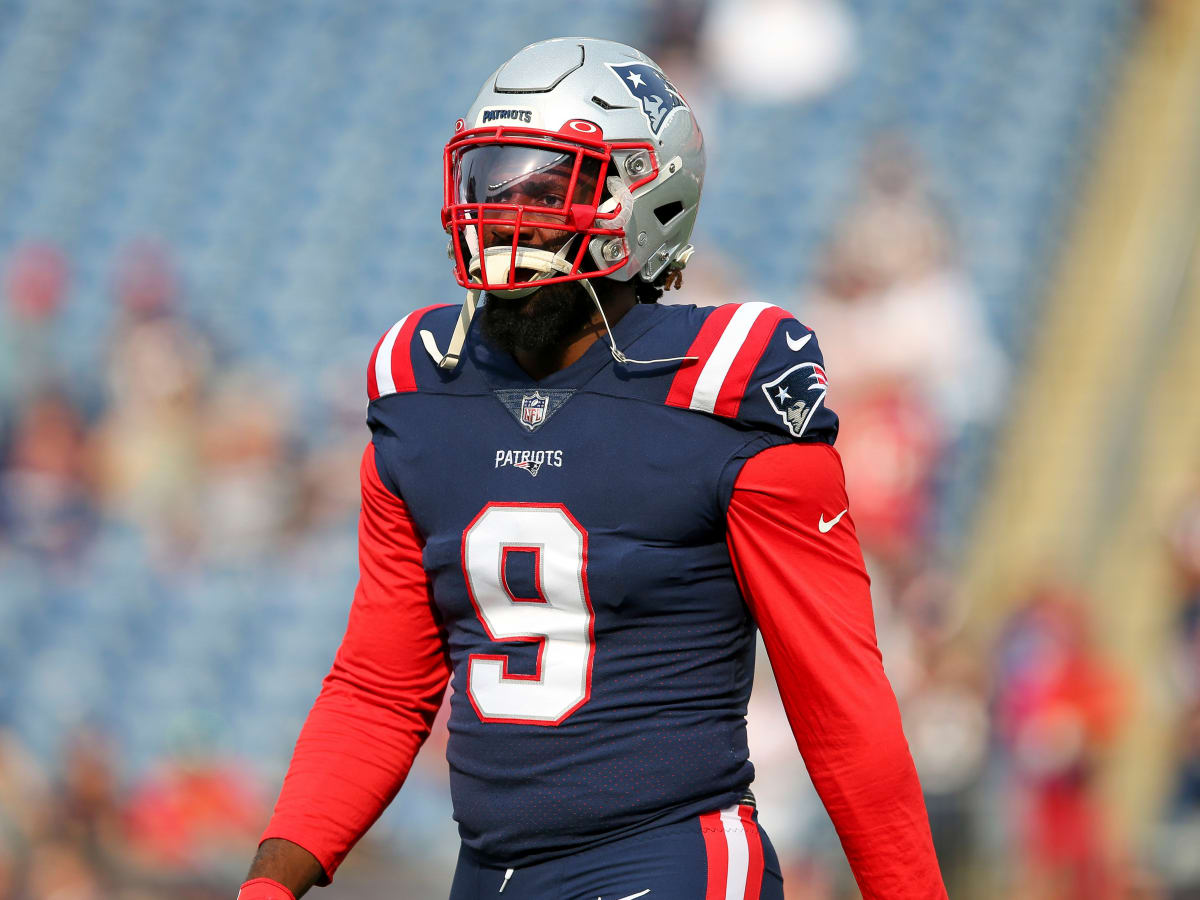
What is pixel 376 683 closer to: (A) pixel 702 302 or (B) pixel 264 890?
(B) pixel 264 890

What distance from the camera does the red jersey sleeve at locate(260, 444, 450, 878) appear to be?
1.84 meters

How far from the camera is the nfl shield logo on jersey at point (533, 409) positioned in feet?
5.71

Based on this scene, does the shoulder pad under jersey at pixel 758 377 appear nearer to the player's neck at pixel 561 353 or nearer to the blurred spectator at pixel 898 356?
the player's neck at pixel 561 353

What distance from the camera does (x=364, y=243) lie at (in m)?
7.89

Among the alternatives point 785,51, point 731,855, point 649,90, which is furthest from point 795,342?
point 785,51

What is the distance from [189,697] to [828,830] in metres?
2.80

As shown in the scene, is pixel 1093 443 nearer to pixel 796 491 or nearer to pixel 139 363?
pixel 139 363

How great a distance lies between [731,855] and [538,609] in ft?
1.16

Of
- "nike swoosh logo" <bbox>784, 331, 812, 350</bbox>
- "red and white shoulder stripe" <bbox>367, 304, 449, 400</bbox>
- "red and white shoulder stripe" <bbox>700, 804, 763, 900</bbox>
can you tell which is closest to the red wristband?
"red and white shoulder stripe" <bbox>700, 804, 763, 900</bbox>

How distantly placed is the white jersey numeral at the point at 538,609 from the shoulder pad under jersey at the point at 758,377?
208mm

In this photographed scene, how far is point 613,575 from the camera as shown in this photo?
165 centimetres

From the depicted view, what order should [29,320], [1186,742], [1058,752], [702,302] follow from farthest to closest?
[29,320]
[702,302]
[1058,752]
[1186,742]

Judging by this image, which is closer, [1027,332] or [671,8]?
[1027,332]

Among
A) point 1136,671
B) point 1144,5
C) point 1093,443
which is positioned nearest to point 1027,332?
point 1093,443
